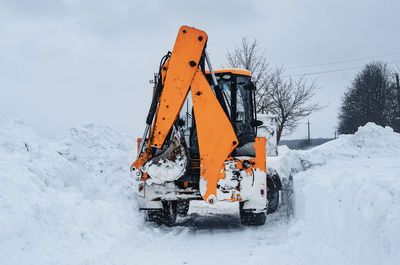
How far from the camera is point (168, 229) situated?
7.14m

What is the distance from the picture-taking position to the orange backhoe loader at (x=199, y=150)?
6160mm

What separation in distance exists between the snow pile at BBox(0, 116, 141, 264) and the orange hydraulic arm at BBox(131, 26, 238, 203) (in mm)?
1226

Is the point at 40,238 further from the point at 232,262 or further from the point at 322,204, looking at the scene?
the point at 322,204

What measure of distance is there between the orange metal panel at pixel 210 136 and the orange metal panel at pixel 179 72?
186mm

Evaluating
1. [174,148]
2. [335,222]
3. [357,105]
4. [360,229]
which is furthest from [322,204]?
[357,105]

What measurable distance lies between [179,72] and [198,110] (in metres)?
0.72

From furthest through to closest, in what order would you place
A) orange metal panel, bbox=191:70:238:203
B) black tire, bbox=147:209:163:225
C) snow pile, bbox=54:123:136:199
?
snow pile, bbox=54:123:136:199
black tire, bbox=147:209:163:225
orange metal panel, bbox=191:70:238:203

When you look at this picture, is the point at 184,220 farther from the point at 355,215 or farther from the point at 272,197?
the point at 355,215

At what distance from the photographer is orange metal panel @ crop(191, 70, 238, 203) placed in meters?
6.12

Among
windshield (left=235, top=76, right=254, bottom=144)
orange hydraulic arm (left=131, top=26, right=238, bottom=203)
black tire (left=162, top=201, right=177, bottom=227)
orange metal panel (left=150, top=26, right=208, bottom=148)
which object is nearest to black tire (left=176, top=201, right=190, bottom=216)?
black tire (left=162, top=201, right=177, bottom=227)

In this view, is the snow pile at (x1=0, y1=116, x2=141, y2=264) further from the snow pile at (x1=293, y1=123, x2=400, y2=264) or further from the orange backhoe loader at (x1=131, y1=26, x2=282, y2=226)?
the snow pile at (x1=293, y1=123, x2=400, y2=264)

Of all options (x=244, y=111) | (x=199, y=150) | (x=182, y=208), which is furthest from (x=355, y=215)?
(x=182, y=208)

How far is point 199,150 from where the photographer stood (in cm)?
627

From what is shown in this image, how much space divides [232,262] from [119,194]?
12.2 feet
